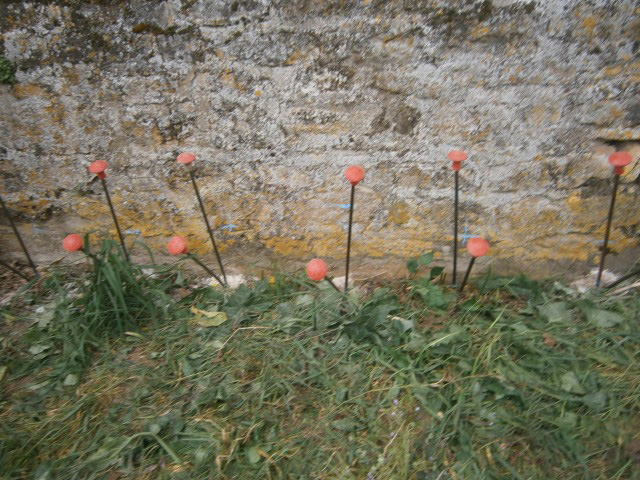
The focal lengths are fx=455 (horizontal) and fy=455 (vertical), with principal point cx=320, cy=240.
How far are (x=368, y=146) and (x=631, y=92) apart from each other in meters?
1.10

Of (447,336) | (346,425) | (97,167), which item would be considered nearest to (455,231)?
(447,336)

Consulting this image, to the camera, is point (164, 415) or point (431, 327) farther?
point (431, 327)

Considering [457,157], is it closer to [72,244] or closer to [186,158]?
[186,158]

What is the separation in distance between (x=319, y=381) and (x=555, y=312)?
112cm

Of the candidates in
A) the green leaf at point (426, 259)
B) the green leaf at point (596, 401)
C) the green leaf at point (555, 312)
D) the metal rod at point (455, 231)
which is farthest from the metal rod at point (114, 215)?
the green leaf at point (596, 401)

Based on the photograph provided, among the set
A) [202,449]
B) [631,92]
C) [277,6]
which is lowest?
[202,449]

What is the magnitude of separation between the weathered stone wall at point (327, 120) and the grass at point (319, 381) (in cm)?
30

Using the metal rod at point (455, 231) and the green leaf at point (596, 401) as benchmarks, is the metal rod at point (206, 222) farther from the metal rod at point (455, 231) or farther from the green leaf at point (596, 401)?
the green leaf at point (596, 401)

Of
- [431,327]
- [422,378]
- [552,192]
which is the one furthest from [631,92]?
[422,378]

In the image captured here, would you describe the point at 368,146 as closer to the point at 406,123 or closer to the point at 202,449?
the point at 406,123

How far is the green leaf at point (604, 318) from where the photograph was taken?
6.64 ft

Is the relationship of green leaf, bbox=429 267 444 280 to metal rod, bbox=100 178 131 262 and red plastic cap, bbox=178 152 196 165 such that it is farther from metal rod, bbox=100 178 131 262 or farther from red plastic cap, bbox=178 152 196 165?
metal rod, bbox=100 178 131 262

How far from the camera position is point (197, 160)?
214cm

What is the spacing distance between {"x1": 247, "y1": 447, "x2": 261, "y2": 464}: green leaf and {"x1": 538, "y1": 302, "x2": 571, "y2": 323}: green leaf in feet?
4.52
